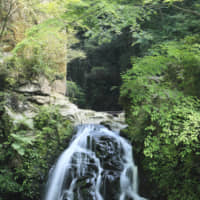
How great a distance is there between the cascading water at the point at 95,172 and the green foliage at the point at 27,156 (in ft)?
1.13

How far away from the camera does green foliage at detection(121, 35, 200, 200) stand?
3.48 meters

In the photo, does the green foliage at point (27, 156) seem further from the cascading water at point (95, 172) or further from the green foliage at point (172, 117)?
the green foliage at point (172, 117)

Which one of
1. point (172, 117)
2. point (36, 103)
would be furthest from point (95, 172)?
point (36, 103)

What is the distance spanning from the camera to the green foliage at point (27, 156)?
14.5 feet

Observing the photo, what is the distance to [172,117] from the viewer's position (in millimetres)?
3914

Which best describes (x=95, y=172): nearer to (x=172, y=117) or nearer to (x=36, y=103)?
(x=172, y=117)

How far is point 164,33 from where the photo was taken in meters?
9.23

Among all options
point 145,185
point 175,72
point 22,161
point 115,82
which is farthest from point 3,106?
point 115,82

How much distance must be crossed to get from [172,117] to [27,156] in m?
3.85

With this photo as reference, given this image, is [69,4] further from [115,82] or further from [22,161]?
[115,82]

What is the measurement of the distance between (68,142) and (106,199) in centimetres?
254

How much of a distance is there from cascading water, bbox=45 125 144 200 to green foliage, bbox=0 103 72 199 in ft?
1.13

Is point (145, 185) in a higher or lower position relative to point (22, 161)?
lower

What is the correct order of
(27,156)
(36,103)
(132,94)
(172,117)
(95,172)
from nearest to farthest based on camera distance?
(132,94) → (172,117) → (27,156) → (95,172) → (36,103)
